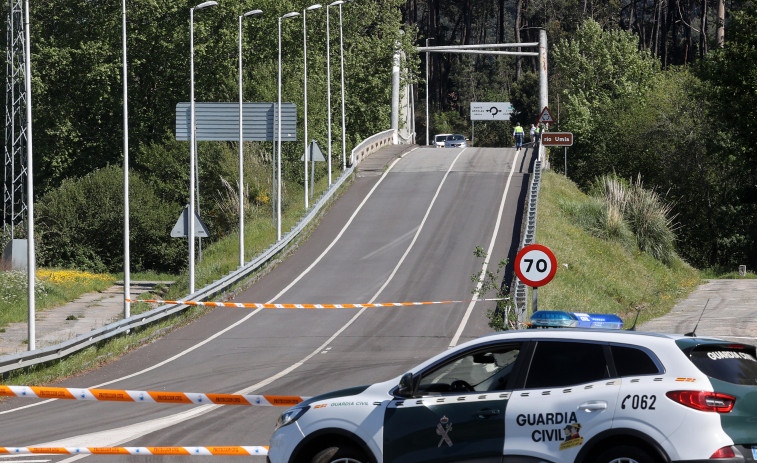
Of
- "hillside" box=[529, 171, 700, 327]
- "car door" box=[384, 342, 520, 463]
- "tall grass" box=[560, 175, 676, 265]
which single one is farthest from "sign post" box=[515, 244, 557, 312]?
"tall grass" box=[560, 175, 676, 265]

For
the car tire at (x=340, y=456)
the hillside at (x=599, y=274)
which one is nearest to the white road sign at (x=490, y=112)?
the hillside at (x=599, y=274)

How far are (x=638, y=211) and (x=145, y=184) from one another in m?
32.7

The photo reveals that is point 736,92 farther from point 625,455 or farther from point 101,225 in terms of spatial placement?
point 625,455

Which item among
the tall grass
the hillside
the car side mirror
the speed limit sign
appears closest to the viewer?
the car side mirror

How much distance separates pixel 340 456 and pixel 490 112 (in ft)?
353

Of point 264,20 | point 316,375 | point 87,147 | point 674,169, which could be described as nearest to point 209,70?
point 264,20

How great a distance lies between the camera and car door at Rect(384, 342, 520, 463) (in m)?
8.19

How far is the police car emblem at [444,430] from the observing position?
8.29 m

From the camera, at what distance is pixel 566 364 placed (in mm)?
8156

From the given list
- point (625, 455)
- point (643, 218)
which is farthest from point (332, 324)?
point (625, 455)

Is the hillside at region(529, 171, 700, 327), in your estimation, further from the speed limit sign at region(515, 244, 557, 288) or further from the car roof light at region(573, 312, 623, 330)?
the car roof light at region(573, 312, 623, 330)

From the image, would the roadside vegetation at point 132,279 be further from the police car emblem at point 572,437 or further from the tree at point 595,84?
the tree at point 595,84

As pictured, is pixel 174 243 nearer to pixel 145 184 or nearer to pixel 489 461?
pixel 145 184

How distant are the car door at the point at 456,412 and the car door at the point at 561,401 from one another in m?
0.14
